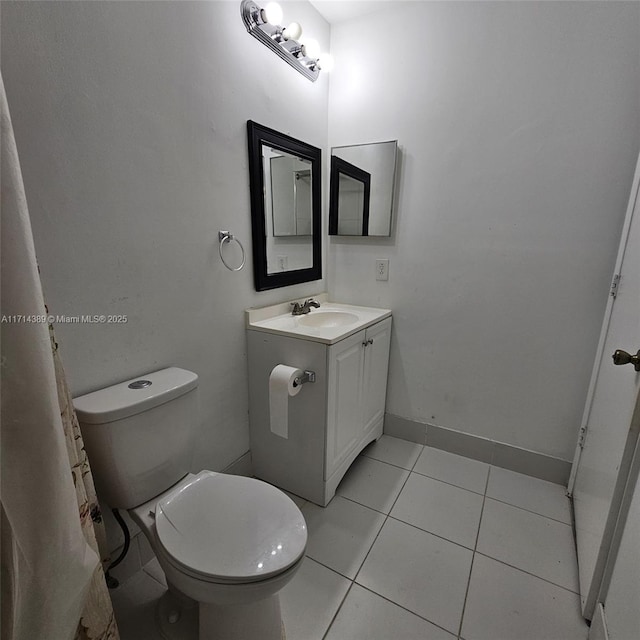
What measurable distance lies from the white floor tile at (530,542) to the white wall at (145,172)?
1.23 metres

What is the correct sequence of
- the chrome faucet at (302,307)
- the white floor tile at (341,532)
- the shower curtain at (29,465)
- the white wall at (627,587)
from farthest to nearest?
the chrome faucet at (302,307), the white floor tile at (341,532), the white wall at (627,587), the shower curtain at (29,465)

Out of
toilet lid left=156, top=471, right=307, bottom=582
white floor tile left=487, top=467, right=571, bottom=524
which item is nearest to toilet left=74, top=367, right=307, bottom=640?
toilet lid left=156, top=471, right=307, bottom=582

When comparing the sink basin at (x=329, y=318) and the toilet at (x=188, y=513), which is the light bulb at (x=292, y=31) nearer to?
the sink basin at (x=329, y=318)

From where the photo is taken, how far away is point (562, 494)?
66.9 inches

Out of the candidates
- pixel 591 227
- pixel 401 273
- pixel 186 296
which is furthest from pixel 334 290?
pixel 591 227

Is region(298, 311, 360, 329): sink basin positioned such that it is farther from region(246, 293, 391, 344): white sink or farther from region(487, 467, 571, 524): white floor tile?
region(487, 467, 571, 524): white floor tile

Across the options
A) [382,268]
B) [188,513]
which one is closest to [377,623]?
[188,513]

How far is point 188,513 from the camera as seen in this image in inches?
39.0

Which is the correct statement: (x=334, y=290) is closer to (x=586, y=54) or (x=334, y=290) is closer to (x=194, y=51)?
(x=194, y=51)

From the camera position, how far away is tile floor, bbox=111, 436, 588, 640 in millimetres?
1106

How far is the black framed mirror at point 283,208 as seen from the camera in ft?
5.11

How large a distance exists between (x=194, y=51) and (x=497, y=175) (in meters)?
1.41

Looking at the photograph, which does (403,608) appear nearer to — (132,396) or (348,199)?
(132,396)

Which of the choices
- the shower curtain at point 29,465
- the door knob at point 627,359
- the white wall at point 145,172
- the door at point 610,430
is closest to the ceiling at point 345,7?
the white wall at point 145,172
